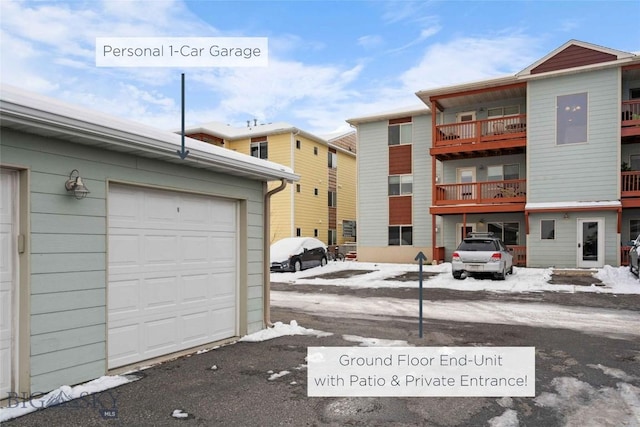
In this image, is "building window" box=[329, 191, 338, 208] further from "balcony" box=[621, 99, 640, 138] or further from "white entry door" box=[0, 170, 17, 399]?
"white entry door" box=[0, 170, 17, 399]

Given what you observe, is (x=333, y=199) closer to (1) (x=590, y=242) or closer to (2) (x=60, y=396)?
(1) (x=590, y=242)

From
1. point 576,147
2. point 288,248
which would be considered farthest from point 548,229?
point 288,248

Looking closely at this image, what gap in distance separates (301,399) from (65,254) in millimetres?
2979

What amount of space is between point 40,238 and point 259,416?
9.43 feet

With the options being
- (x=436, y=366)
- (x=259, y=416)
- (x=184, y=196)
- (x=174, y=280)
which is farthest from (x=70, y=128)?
(x=436, y=366)

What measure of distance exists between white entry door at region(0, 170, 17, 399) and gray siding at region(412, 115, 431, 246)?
2048 centimetres

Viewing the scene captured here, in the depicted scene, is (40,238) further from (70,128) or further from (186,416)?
(186,416)

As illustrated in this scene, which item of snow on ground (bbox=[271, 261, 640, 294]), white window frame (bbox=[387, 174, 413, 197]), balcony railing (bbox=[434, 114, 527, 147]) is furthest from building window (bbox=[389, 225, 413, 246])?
balcony railing (bbox=[434, 114, 527, 147])

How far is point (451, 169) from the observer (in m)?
22.5

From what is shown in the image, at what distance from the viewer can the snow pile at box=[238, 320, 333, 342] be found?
7.43 metres

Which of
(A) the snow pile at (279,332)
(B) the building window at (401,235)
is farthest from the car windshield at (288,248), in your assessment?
(A) the snow pile at (279,332)

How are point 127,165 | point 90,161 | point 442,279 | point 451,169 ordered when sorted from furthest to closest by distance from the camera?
point 451,169 → point 442,279 → point 127,165 → point 90,161

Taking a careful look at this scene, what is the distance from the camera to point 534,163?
765 inches

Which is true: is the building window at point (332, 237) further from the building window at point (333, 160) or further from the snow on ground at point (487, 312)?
the snow on ground at point (487, 312)
